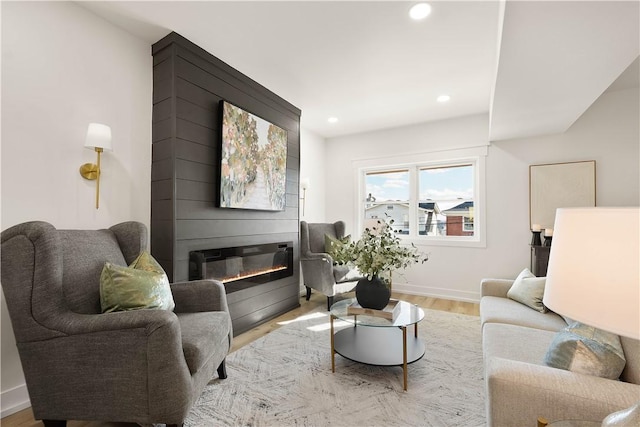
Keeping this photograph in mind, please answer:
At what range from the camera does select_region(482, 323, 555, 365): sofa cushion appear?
1.58m

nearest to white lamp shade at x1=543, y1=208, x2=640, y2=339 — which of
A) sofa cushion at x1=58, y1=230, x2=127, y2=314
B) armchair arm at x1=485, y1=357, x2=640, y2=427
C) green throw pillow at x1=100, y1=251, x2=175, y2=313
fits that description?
armchair arm at x1=485, y1=357, x2=640, y2=427

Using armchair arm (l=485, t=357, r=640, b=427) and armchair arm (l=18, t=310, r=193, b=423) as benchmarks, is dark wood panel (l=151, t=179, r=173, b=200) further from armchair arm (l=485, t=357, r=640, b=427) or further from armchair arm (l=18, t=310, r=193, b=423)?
armchair arm (l=485, t=357, r=640, b=427)

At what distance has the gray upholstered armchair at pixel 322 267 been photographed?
3486mm

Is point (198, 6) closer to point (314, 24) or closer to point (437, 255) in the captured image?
point (314, 24)

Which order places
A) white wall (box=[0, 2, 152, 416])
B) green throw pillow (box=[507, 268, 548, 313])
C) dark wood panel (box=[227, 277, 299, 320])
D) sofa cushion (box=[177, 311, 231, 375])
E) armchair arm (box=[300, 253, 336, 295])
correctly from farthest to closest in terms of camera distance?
armchair arm (box=[300, 253, 336, 295]) < dark wood panel (box=[227, 277, 299, 320]) < green throw pillow (box=[507, 268, 548, 313]) < white wall (box=[0, 2, 152, 416]) < sofa cushion (box=[177, 311, 231, 375])

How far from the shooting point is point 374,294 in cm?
220

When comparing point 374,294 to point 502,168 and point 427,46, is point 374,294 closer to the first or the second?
point 427,46

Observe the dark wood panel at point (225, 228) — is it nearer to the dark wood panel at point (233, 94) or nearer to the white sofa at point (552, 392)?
the dark wood panel at point (233, 94)

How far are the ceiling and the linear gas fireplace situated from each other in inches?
69.5

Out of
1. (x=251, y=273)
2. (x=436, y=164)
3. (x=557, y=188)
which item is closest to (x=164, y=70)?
(x=251, y=273)

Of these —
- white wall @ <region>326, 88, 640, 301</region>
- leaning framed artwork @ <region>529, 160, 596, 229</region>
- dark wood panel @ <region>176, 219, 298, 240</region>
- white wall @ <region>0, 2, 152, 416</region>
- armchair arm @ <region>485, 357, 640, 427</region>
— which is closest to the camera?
armchair arm @ <region>485, 357, 640, 427</region>

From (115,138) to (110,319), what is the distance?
148cm

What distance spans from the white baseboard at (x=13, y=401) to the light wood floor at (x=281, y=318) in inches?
1.1

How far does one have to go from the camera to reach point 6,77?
1.71 meters
